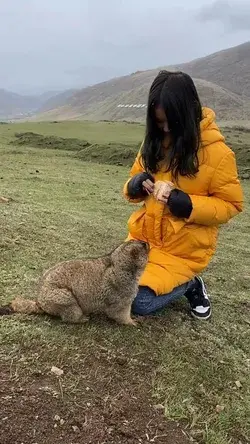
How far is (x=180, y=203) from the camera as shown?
4859 mm

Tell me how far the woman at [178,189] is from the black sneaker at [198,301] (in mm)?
197

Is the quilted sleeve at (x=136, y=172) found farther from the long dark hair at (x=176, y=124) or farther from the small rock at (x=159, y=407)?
the small rock at (x=159, y=407)

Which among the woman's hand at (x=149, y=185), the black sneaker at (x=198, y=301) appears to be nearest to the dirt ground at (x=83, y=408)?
the black sneaker at (x=198, y=301)

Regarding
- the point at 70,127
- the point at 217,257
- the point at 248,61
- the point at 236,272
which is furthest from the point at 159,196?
the point at 248,61

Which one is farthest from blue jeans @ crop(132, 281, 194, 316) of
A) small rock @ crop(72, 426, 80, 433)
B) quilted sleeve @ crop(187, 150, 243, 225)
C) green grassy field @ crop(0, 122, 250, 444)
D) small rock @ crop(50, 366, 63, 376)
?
small rock @ crop(72, 426, 80, 433)

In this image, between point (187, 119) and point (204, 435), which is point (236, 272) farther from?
point (204, 435)

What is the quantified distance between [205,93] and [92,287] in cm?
9399

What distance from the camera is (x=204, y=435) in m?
3.75

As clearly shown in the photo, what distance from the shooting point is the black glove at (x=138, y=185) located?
5.14 m

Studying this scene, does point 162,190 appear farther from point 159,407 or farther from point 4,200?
point 4,200

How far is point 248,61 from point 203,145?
171619 millimetres

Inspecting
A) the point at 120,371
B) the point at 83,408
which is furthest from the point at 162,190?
the point at 83,408

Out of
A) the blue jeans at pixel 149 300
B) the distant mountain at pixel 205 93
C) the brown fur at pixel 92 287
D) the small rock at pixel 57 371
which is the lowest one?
the distant mountain at pixel 205 93

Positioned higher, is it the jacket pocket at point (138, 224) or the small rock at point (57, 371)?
the jacket pocket at point (138, 224)
